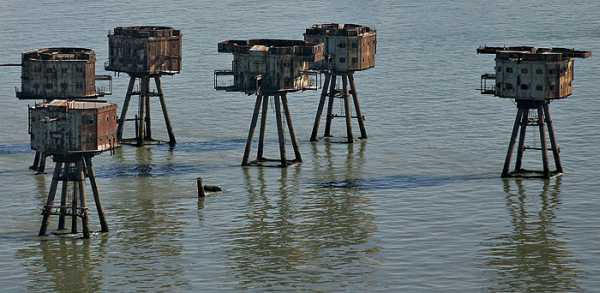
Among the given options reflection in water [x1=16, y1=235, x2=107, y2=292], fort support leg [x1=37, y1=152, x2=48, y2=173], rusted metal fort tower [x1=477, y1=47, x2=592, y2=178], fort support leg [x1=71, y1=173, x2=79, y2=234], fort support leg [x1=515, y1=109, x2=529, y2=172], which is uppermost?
rusted metal fort tower [x1=477, y1=47, x2=592, y2=178]

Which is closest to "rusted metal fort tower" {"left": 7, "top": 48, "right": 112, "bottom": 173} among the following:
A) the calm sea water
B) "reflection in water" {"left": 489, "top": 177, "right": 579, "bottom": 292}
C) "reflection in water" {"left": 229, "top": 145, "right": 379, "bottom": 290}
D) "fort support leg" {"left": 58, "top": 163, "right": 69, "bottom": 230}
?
the calm sea water

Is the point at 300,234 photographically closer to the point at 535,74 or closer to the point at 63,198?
the point at 63,198

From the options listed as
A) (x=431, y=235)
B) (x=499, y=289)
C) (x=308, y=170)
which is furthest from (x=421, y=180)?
(x=499, y=289)

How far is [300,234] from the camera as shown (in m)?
99.7

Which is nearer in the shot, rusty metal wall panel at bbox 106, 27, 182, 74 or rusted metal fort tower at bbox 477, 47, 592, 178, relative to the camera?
rusted metal fort tower at bbox 477, 47, 592, 178

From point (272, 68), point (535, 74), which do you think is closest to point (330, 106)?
point (272, 68)

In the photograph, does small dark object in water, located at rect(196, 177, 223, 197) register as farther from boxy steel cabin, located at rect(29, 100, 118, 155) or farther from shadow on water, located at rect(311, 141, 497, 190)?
boxy steel cabin, located at rect(29, 100, 118, 155)

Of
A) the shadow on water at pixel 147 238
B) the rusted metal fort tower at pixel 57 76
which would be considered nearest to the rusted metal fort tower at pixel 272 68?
the rusted metal fort tower at pixel 57 76

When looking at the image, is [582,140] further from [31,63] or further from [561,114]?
[31,63]

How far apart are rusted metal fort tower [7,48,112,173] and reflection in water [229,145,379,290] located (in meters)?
13.5

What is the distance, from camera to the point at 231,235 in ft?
325

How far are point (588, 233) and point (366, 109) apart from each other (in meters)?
53.7

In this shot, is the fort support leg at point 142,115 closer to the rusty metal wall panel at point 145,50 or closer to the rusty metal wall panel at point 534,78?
the rusty metal wall panel at point 145,50

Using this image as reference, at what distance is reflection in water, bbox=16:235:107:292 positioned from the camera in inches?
3509
